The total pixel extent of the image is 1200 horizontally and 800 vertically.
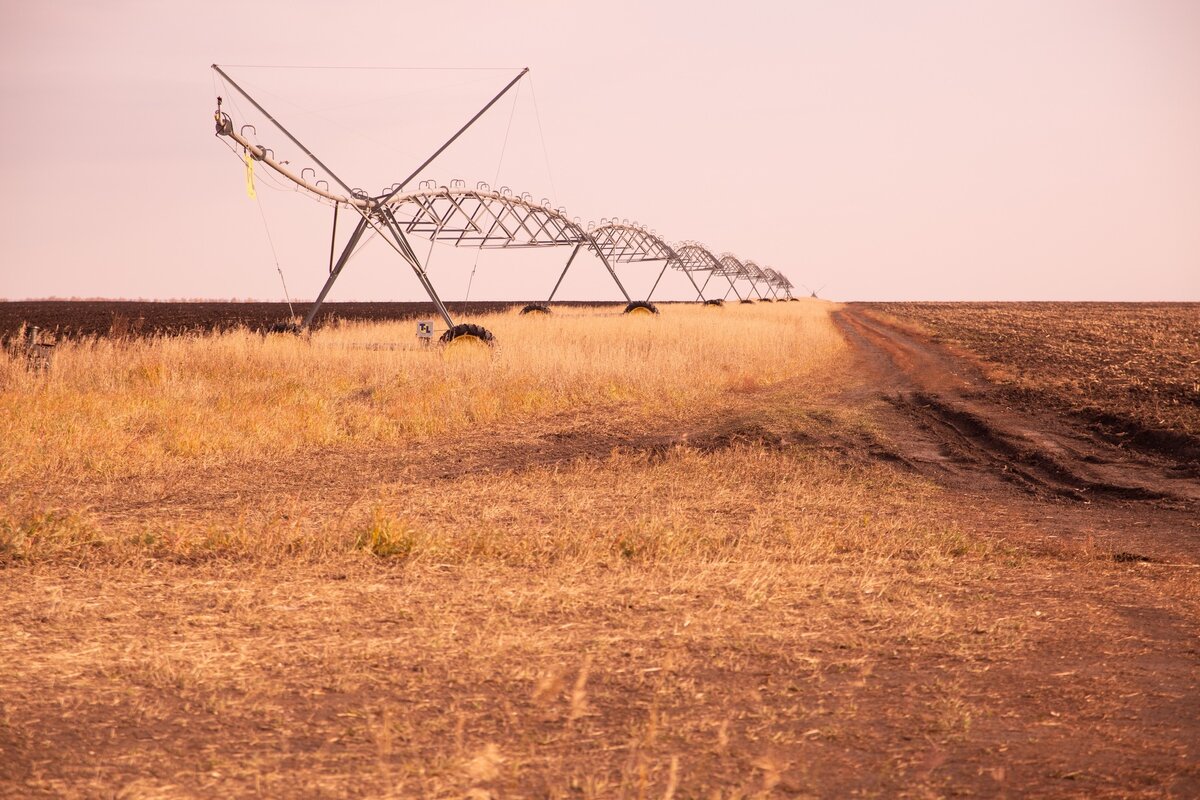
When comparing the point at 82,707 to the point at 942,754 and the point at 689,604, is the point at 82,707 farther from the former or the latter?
the point at 942,754

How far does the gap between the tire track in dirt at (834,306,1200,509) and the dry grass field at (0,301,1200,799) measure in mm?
185

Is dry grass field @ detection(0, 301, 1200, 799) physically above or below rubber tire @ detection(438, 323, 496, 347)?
below

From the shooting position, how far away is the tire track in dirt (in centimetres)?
906

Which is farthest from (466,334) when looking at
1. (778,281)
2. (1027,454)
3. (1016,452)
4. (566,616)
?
(778,281)

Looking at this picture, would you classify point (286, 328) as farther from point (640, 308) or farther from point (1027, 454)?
point (640, 308)

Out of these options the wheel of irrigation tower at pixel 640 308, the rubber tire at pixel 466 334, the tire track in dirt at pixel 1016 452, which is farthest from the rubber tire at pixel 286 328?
the wheel of irrigation tower at pixel 640 308

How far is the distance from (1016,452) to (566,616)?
7.83 meters

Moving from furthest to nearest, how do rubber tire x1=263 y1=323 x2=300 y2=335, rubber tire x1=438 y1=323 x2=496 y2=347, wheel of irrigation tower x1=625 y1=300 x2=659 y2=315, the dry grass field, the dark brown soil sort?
wheel of irrigation tower x1=625 y1=300 x2=659 y2=315, the dark brown soil, rubber tire x1=263 y1=323 x2=300 y2=335, rubber tire x1=438 y1=323 x2=496 y2=347, the dry grass field

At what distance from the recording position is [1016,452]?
10.8m

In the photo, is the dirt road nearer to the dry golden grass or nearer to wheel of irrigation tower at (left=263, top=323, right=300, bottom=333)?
the dry golden grass

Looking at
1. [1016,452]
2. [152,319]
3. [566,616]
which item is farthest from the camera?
[152,319]

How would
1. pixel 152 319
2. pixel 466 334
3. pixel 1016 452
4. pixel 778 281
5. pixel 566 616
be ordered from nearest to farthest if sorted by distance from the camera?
pixel 566 616, pixel 1016 452, pixel 466 334, pixel 152 319, pixel 778 281

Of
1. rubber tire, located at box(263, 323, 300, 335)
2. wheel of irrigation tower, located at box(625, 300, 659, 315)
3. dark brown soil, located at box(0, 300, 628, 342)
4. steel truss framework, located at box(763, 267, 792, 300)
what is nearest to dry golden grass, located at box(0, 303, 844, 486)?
rubber tire, located at box(263, 323, 300, 335)

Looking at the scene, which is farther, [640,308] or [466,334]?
[640,308]
